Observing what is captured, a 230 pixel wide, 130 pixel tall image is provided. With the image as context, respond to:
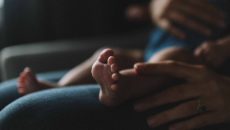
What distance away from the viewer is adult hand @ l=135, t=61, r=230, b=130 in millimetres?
742

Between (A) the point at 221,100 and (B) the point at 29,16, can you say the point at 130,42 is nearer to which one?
(B) the point at 29,16

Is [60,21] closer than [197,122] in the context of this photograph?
No

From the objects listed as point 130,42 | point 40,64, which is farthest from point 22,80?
point 130,42

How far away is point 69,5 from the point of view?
5.79 feet

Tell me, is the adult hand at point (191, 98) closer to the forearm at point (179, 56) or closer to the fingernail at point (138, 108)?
the fingernail at point (138, 108)

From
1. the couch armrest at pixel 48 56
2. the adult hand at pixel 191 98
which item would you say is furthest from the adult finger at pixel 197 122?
the couch armrest at pixel 48 56

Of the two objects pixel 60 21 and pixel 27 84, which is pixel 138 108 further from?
pixel 60 21

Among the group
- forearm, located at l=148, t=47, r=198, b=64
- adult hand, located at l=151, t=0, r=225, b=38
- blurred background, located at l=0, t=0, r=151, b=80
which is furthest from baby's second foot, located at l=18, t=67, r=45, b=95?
blurred background, located at l=0, t=0, r=151, b=80

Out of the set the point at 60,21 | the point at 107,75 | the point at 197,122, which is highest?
the point at 60,21

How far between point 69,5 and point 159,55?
2.91 ft

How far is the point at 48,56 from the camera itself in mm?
1278

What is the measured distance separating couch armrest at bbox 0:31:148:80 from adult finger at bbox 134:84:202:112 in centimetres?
58

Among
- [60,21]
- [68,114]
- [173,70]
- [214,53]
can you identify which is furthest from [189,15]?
[60,21]

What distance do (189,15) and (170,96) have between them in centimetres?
45
